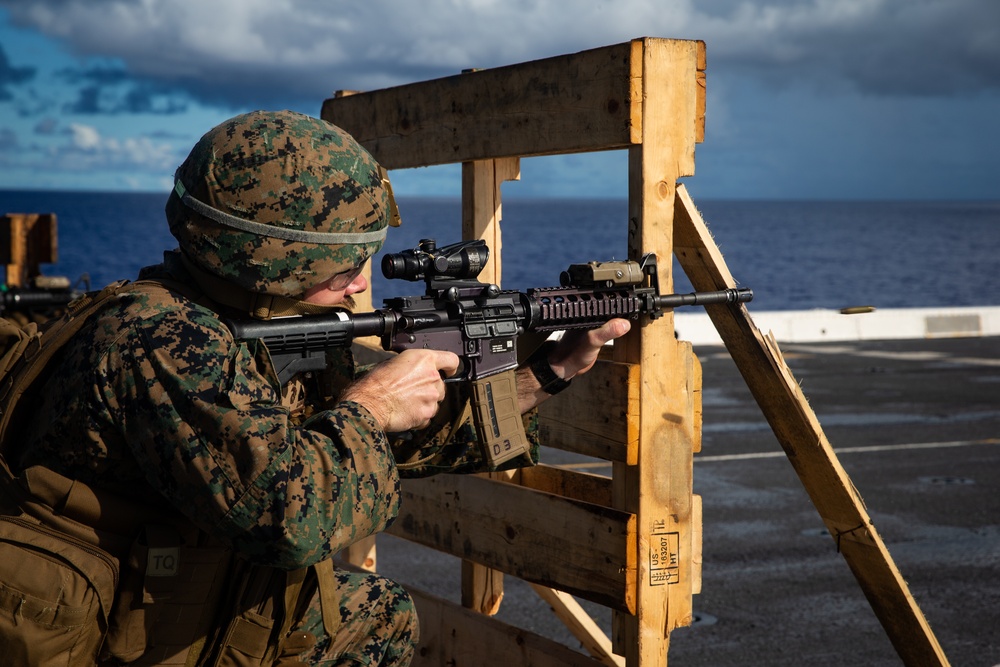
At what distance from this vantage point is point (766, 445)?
35.3ft

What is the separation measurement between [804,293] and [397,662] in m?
64.3

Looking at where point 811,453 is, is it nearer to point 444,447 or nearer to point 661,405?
point 661,405

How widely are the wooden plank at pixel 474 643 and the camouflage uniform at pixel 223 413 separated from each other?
1.23m

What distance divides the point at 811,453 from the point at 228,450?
2.28m

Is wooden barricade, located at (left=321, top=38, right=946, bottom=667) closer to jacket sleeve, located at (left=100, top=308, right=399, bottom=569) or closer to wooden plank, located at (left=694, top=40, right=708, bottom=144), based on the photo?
wooden plank, located at (left=694, top=40, right=708, bottom=144)

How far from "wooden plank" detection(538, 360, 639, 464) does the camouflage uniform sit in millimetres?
1050

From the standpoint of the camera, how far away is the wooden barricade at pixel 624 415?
3.76 meters

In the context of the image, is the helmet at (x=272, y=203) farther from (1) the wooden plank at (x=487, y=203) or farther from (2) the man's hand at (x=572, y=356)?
(1) the wooden plank at (x=487, y=203)

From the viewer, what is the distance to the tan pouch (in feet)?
9.62

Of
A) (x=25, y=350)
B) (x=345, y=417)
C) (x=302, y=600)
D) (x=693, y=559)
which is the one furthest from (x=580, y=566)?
(x=25, y=350)

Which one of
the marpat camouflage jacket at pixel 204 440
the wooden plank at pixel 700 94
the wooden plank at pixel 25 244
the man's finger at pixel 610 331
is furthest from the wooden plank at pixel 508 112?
the wooden plank at pixel 25 244

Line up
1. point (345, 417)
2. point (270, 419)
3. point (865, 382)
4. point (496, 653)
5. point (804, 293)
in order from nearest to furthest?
1. point (270, 419)
2. point (345, 417)
3. point (496, 653)
4. point (865, 382)
5. point (804, 293)

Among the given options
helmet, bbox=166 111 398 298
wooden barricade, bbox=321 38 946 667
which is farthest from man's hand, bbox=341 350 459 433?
wooden barricade, bbox=321 38 946 667

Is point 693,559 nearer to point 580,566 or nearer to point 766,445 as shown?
point 580,566
